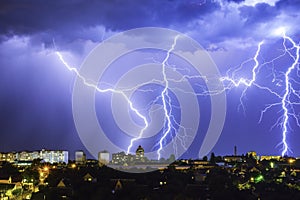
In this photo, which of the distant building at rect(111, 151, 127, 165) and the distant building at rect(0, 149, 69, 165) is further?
the distant building at rect(0, 149, 69, 165)

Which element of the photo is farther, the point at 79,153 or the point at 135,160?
the point at 79,153

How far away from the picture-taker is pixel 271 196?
19.8 metres

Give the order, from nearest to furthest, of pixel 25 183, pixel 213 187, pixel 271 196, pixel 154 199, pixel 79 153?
pixel 154 199
pixel 271 196
pixel 213 187
pixel 25 183
pixel 79 153

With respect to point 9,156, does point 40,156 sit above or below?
below

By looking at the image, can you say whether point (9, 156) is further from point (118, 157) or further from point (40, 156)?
point (118, 157)

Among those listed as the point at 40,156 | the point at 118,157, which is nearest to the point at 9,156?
the point at 40,156

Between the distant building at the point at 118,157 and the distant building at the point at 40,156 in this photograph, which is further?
the distant building at the point at 40,156

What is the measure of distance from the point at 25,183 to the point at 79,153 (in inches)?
1500

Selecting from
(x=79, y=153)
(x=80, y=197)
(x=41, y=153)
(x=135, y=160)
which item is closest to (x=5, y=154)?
(x=41, y=153)

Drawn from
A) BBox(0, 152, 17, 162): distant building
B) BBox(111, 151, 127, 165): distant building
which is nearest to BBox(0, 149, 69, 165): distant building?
BBox(0, 152, 17, 162): distant building

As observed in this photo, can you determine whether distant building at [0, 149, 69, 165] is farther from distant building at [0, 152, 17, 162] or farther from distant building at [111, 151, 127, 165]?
distant building at [111, 151, 127, 165]

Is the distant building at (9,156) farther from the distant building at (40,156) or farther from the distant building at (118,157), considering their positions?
the distant building at (118,157)

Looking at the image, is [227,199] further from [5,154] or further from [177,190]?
[5,154]

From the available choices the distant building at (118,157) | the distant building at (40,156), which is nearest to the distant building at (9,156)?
the distant building at (40,156)
